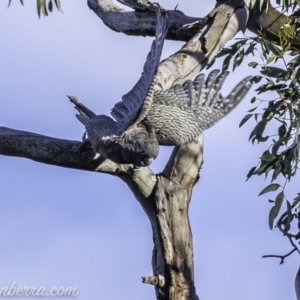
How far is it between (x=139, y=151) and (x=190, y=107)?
0.57 m

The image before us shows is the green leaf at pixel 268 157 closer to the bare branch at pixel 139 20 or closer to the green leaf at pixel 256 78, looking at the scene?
the green leaf at pixel 256 78

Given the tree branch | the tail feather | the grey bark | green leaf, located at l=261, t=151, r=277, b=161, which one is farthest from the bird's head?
the tree branch

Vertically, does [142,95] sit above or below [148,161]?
above

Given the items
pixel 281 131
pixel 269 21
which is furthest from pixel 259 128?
pixel 269 21

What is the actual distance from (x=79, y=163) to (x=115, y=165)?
0.19 meters

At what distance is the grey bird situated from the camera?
181 inches

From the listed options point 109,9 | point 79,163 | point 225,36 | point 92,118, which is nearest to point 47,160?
point 79,163

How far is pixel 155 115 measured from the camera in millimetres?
4875

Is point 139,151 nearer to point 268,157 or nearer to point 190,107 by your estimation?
point 190,107

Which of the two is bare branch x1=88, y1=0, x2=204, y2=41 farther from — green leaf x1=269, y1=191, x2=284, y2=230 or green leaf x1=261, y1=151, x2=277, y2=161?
green leaf x1=269, y1=191, x2=284, y2=230

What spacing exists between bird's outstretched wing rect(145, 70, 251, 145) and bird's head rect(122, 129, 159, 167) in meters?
0.19

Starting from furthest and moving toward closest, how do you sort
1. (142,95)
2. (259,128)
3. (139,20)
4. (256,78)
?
1. (139,20)
2. (256,78)
3. (259,128)
4. (142,95)

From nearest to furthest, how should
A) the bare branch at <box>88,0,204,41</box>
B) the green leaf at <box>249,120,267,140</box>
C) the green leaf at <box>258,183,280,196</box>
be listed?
the green leaf at <box>258,183,280,196</box>, the green leaf at <box>249,120,267,140</box>, the bare branch at <box>88,0,204,41</box>

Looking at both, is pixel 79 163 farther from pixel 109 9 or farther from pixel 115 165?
pixel 109 9
